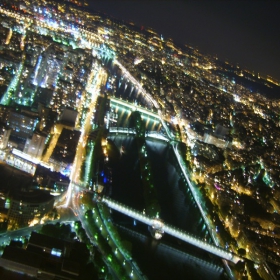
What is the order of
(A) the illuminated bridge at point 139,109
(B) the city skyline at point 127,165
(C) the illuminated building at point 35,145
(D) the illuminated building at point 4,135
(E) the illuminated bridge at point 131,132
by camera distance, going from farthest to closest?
(A) the illuminated bridge at point 139,109
(E) the illuminated bridge at point 131,132
(C) the illuminated building at point 35,145
(D) the illuminated building at point 4,135
(B) the city skyline at point 127,165

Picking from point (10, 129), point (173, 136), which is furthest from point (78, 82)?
point (10, 129)

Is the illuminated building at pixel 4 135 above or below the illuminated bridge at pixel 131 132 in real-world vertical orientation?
above

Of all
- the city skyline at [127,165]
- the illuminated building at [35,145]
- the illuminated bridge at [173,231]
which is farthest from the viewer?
the illuminated building at [35,145]

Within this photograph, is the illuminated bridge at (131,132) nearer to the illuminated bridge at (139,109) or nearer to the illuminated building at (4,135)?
the illuminated bridge at (139,109)

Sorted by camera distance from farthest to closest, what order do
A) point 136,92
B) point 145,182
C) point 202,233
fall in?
point 136,92, point 145,182, point 202,233

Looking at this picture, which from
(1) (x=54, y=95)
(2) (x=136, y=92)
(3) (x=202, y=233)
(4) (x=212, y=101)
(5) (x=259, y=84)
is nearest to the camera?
(3) (x=202, y=233)

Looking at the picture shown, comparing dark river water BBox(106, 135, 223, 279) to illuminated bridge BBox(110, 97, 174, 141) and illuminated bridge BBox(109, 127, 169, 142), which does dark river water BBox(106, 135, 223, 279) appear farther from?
illuminated bridge BBox(110, 97, 174, 141)

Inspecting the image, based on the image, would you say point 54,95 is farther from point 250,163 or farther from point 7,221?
point 250,163

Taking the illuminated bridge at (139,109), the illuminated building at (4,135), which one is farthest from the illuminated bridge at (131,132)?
the illuminated building at (4,135)
